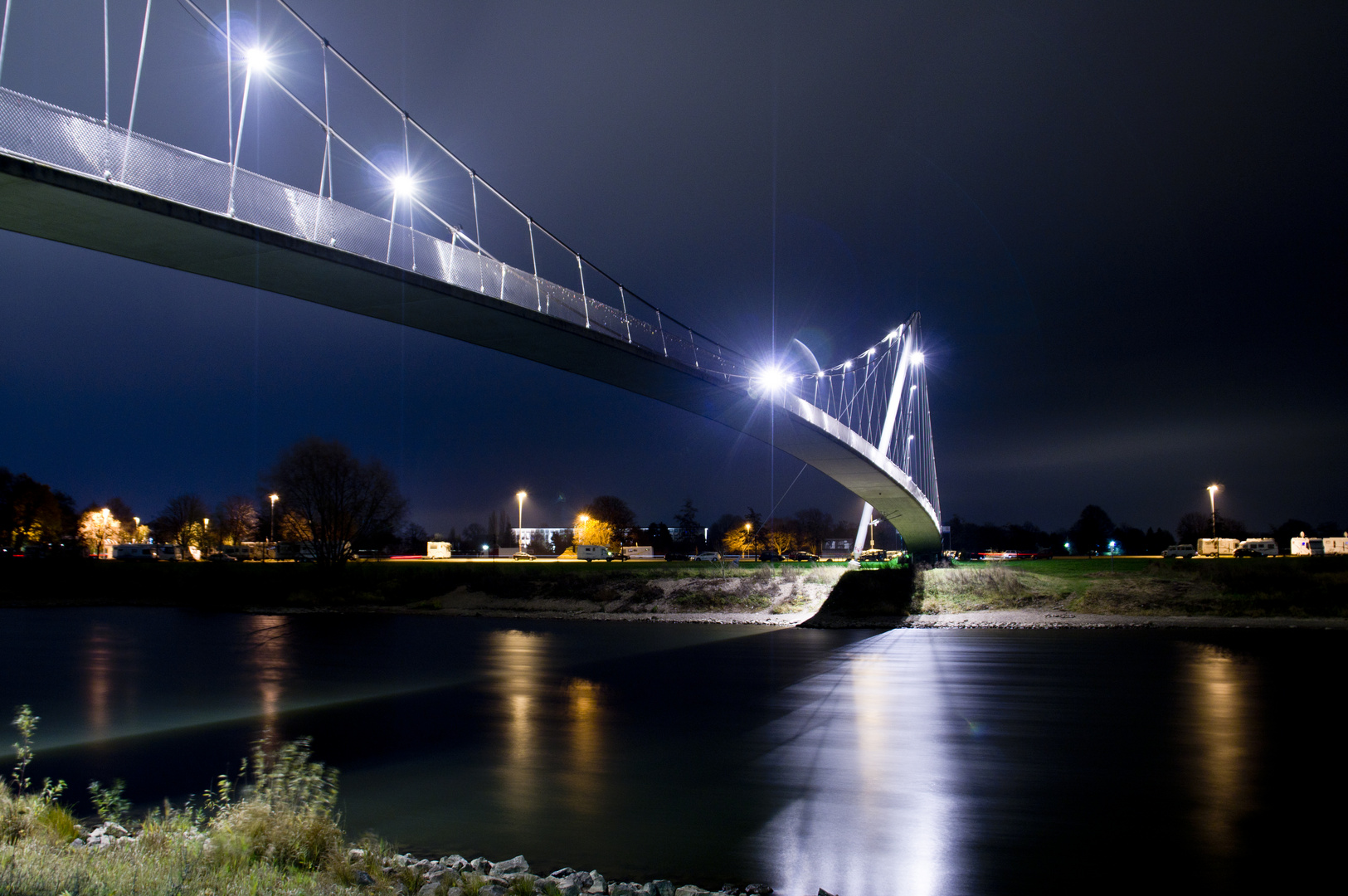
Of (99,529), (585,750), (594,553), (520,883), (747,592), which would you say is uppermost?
(99,529)

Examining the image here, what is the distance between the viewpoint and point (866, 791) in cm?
949

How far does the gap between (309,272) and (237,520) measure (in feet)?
262

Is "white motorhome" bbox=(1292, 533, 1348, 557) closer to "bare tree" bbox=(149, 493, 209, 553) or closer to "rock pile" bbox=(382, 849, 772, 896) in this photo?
"rock pile" bbox=(382, 849, 772, 896)

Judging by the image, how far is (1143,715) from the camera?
13.4 meters

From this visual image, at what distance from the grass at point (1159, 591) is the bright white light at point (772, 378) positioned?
11.6m

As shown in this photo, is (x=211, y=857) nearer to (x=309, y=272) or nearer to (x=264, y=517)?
(x=309, y=272)

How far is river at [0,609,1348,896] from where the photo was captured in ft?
24.2

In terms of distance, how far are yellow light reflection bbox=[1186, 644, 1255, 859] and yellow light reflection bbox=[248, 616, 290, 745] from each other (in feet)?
37.6

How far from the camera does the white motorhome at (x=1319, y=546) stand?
56.5m

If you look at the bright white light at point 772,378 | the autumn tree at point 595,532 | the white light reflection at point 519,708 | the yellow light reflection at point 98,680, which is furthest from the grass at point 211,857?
the autumn tree at point 595,532

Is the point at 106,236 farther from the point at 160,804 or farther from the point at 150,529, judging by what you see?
the point at 150,529

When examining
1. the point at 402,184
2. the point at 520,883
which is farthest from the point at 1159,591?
the point at 520,883

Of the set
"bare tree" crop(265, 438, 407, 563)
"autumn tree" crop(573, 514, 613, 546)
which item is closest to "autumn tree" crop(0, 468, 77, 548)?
"bare tree" crop(265, 438, 407, 563)

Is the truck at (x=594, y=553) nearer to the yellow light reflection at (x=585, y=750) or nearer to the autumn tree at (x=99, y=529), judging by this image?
the yellow light reflection at (x=585, y=750)
